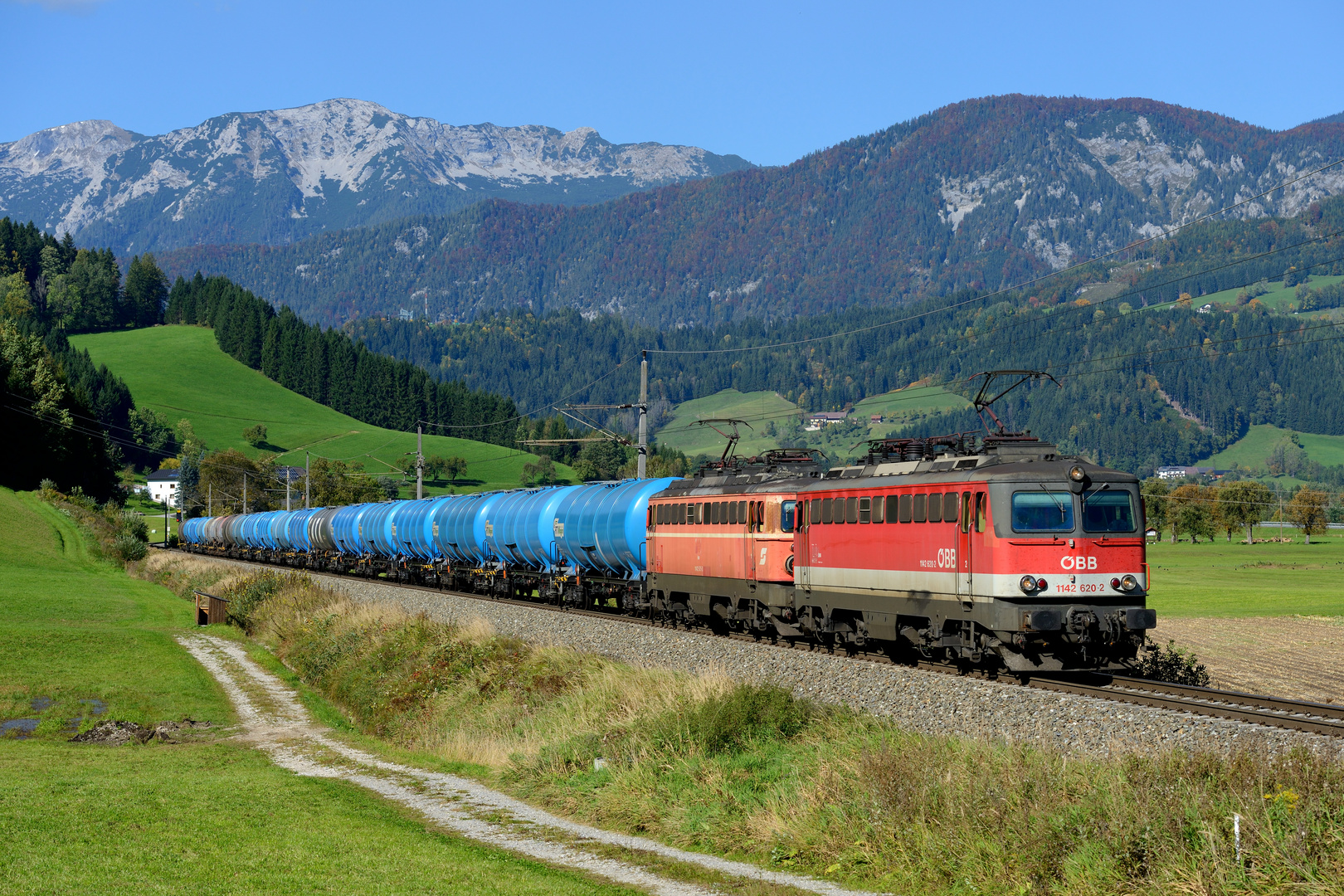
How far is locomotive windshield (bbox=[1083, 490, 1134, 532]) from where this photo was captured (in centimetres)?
2311

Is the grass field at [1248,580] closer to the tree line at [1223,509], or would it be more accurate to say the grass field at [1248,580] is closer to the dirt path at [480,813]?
the tree line at [1223,509]

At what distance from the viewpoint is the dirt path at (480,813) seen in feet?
43.8

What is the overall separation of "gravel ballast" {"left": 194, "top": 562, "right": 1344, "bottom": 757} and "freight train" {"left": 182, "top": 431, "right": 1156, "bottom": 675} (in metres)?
1.16

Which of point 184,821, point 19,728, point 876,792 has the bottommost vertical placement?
point 19,728

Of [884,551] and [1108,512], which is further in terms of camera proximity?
[884,551]

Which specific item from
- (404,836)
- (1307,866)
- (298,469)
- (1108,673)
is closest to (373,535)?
(1108,673)

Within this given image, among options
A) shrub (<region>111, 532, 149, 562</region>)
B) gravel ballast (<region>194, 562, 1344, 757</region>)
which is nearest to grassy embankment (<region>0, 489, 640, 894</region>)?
gravel ballast (<region>194, 562, 1344, 757</region>)

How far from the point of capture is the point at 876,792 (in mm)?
→ 13641

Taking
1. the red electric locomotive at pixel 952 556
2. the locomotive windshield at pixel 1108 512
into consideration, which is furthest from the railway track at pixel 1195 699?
the locomotive windshield at pixel 1108 512

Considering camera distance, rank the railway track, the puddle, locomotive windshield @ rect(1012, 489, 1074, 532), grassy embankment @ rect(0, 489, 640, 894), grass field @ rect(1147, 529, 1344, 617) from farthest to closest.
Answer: grass field @ rect(1147, 529, 1344, 617), the puddle, locomotive windshield @ rect(1012, 489, 1074, 532), the railway track, grassy embankment @ rect(0, 489, 640, 894)

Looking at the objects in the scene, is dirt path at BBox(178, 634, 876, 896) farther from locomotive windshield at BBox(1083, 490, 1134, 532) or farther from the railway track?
locomotive windshield at BBox(1083, 490, 1134, 532)

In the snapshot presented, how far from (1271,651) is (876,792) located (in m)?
24.6

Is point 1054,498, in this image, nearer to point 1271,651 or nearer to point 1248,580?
point 1271,651

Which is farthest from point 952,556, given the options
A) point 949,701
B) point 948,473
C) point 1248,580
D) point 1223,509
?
point 1223,509
